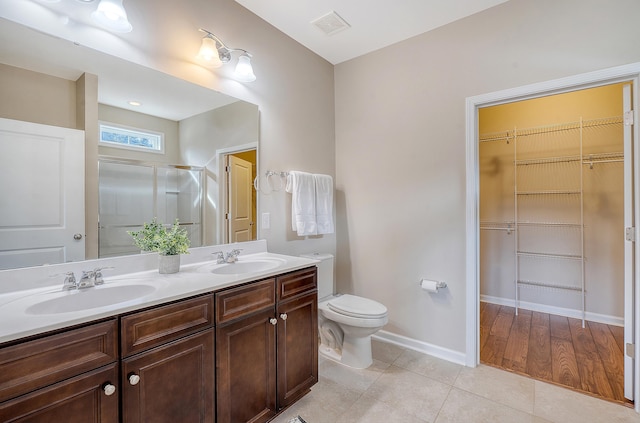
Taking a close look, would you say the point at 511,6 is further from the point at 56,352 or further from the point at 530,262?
the point at 56,352

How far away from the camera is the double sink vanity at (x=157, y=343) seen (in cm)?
88

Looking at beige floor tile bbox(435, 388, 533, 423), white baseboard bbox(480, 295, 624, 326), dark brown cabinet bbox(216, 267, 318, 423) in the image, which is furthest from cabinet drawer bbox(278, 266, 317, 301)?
white baseboard bbox(480, 295, 624, 326)

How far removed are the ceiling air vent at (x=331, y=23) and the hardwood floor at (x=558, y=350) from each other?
291 cm

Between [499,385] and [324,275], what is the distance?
1455 mm

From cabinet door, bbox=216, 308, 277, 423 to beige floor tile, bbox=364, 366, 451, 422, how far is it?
743 mm

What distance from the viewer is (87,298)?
1.25 m

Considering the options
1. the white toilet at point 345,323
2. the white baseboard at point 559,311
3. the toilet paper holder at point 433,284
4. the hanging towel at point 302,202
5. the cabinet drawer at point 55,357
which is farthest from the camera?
the white baseboard at point 559,311

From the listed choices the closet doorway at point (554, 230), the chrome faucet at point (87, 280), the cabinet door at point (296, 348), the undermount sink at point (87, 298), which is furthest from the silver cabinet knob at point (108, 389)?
the closet doorway at point (554, 230)

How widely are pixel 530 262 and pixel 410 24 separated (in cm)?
281

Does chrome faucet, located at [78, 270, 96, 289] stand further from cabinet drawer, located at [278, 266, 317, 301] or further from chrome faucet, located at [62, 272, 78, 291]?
cabinet drawer, located at [278, 266, 317, 301]

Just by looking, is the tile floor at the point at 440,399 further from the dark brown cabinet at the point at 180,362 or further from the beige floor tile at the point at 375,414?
the dark brown cabinet at the point at 180,362

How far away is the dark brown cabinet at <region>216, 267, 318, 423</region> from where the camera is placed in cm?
136

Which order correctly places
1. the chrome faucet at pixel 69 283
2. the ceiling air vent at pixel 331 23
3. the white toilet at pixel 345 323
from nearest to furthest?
1. the chrome faucet at pixel 69 283
2. the white toilet at pixel 345 323
3. the ceiling air vent at pixel 331 23

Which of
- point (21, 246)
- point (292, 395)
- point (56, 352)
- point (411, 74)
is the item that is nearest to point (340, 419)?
point (292, 395)
